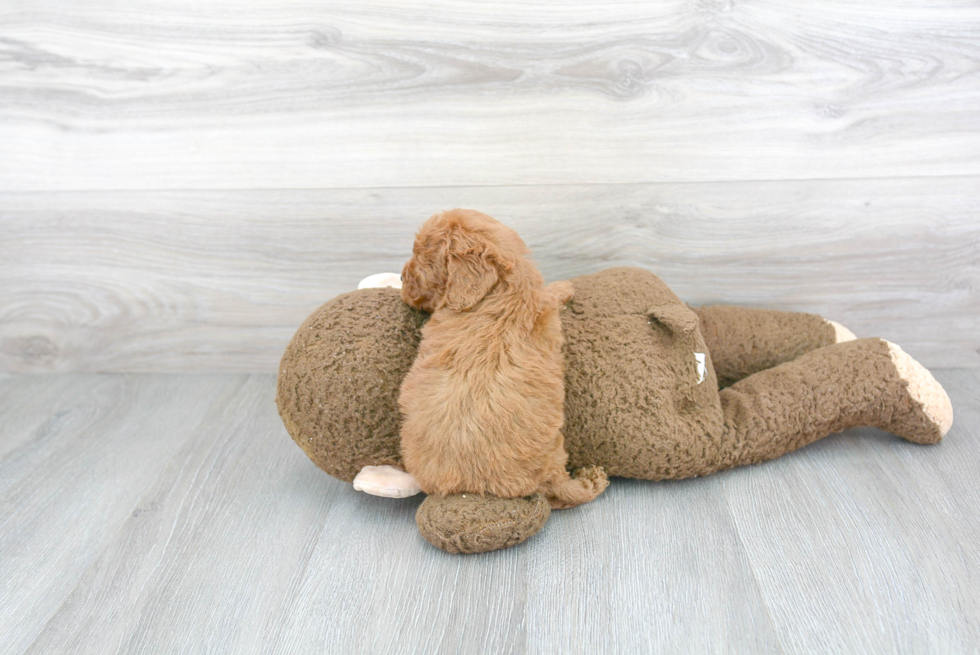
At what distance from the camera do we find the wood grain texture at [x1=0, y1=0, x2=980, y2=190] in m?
1.03

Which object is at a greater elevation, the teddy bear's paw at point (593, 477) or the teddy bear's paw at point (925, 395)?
the teddy bear's paw at point (925, 395)

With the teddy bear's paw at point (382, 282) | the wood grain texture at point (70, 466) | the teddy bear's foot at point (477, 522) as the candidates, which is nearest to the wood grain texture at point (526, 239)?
the wood grain texture at point (70, 466)

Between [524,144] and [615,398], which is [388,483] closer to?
[615,398]

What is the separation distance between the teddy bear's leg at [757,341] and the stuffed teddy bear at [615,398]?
0.07 m

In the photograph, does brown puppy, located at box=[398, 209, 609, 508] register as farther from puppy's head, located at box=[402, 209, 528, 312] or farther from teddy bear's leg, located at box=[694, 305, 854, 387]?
teddy bear's leg, located at box=[694, 305, 854, 387]

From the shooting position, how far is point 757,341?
3.46 ft

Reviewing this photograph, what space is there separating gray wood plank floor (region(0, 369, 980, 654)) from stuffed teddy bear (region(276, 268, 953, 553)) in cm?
5

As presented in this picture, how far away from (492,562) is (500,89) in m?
0.68

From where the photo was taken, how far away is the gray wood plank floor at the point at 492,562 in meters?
0.70

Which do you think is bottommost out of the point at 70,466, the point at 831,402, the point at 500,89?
the point at 70,466

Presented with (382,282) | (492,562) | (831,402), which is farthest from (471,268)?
(831,402)

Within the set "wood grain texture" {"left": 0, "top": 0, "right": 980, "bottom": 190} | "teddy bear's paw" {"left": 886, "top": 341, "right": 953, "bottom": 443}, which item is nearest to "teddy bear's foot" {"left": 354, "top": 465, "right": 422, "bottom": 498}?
"wood grain texture" {"left": 0, "top": 0, "right": 980, "bottom": 190}

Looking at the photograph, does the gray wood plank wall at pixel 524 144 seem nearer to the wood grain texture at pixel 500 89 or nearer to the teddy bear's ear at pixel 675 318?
the wood grain texture at pixel 500 89

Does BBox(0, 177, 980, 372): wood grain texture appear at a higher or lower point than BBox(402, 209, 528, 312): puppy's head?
lower
